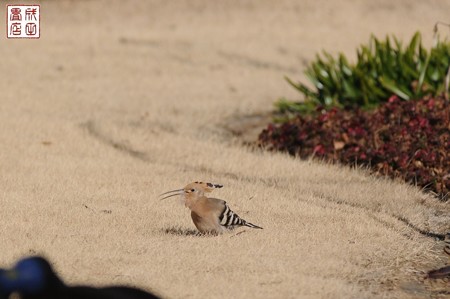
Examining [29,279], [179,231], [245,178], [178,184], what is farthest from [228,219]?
[29,279]

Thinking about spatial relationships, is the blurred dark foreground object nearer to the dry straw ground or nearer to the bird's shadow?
the dry straw ground

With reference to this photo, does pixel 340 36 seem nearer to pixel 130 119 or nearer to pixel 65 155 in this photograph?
pixel 130 119

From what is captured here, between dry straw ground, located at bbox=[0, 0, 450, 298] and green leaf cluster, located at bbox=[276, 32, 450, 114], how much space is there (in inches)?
66.8

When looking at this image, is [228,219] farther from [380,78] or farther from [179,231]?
[380,78]

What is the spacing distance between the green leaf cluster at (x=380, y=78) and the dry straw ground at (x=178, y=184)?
1.70 meters

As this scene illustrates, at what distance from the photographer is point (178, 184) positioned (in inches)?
403

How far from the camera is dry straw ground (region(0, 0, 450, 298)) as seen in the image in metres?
7.20

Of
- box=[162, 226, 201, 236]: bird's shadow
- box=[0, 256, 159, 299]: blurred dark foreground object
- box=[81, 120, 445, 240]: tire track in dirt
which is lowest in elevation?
box=[162, 226, 201, 236]: bird's shadow

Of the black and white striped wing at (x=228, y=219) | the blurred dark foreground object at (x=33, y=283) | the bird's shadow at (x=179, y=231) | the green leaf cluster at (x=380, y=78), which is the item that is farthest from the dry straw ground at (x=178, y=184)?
the blurred dark foreground object at (x=33, y=283)

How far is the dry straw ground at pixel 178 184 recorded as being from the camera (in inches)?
283

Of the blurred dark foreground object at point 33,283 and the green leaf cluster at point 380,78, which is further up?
the green leaf cluster at point 380,78

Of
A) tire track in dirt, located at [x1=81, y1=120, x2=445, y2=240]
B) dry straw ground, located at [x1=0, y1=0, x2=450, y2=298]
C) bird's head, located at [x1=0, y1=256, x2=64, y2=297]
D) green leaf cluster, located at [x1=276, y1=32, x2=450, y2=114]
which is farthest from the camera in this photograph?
green leaf cluster, located at [x1=276, y1=32, x2=450, y2=114]

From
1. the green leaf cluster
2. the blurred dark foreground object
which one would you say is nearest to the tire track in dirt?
the green leaf cluster

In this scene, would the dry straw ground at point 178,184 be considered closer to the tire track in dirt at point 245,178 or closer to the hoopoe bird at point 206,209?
the tire track in dirt at point 245,178
